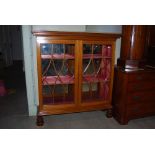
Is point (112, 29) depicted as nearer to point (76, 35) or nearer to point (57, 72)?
point (76, 35)

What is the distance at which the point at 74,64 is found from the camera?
224 cm

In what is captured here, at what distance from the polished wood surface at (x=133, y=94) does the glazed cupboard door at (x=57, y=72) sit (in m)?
0.64

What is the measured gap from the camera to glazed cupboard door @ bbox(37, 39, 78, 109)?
6.92ft

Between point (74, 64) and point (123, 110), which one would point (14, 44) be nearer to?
point (74, 64)

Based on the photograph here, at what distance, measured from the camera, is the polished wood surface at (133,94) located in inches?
87.0

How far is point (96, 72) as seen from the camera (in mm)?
2473

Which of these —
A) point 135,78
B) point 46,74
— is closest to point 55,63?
point 46,74

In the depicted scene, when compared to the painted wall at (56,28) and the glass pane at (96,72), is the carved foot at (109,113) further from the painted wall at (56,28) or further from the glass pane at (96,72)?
the painted wall at (56,28)

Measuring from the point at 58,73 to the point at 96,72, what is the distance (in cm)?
58

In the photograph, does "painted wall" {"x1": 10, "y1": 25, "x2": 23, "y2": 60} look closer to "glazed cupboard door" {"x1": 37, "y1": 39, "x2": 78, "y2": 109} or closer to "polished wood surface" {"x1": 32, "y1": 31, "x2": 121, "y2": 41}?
"glazed cupboard door" {"x1": 37, "y1": 39, "x2": 78, "y2": 109}

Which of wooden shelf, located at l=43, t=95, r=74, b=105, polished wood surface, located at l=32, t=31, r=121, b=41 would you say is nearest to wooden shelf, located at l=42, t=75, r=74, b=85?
wooden shelf, located at l=43, t=95, r=74, b=105

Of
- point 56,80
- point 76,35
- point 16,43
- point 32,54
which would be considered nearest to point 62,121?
point 56,80

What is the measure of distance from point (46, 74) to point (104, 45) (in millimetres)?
918

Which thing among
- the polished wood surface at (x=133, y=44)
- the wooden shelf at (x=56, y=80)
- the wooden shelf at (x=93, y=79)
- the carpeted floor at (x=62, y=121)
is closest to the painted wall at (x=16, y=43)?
the carpeted floor at (x=62, y=121)
